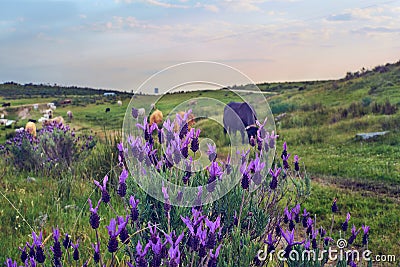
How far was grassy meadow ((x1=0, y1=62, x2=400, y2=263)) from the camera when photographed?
5363mm

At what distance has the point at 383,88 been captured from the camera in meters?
17.9

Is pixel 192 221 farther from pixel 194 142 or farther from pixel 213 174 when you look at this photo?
pixel 194 142

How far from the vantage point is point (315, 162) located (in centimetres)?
1049

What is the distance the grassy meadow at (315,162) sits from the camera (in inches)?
211

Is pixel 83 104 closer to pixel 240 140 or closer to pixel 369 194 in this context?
pixel 369 194

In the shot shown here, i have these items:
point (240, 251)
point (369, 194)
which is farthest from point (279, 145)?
point (240, 251)

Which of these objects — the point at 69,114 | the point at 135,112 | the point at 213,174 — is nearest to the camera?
the point at 213,174

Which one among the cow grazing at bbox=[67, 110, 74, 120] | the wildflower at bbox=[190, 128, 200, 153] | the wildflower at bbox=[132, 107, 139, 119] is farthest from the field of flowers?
the cow grazing at bbox=[67, 110, 74, 120]

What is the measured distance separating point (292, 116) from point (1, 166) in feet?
35.1

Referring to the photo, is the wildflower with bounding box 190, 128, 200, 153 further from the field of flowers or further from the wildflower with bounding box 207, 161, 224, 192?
the wildflower with bounding box 207, 161, 224, 192

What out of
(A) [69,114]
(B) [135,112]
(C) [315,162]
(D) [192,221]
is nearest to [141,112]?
(B) [135,112]

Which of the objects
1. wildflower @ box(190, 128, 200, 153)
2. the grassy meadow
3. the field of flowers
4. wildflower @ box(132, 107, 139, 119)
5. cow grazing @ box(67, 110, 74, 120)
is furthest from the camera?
cow grazing @ box(67, 110, 74, 120)

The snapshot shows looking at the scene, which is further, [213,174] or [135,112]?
[135,112]

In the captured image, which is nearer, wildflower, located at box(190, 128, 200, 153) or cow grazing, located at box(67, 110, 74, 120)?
wildflower, located at box(190, 128, 200, 153)
